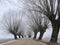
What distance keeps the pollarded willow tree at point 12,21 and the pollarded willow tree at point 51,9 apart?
231 inches

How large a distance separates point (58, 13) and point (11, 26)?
831 centimetres

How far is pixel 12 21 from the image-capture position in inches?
615

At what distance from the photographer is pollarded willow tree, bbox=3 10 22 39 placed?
597 inches

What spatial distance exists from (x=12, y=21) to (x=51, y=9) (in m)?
7.56

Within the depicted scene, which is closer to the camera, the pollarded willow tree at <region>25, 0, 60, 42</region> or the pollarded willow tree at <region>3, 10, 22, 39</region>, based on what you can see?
the pollarded willow tree at <region>25, 0, 60, 42</region>

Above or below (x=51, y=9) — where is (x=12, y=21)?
below

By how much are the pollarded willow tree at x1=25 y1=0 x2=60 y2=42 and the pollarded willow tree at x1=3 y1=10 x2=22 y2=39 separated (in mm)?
5859

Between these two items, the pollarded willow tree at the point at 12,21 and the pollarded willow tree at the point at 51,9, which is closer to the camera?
the pollarded willow tree at the point at 51,9

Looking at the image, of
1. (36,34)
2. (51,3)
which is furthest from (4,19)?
(51,3)

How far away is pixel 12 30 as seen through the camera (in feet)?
53.2

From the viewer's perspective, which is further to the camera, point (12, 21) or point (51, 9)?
point (12, 21)

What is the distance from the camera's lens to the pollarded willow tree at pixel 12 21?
1516 cm

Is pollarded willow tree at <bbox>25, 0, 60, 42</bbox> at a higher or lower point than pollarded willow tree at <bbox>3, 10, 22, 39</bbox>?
higher

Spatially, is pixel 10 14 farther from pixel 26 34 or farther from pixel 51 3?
pixel 51 3
